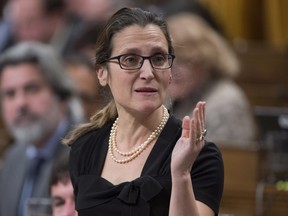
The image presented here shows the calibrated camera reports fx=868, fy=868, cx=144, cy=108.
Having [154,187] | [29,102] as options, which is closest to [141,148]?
[154,187]

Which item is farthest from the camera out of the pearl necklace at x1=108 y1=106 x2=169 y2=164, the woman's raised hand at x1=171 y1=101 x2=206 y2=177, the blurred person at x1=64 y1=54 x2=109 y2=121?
the blurred person at x1=64 y1=54 x2=109 y2=121

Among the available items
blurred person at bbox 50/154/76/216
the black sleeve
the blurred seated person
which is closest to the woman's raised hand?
the black sleeve

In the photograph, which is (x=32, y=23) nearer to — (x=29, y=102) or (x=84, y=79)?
(x=84, y=79)

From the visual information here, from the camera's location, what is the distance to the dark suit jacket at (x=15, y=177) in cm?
396

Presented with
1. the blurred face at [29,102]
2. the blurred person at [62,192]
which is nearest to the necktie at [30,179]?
the blurred face at [29,102]

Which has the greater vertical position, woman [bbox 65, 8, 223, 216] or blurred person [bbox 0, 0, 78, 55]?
blurred person [bbox 0, 0, 78, 55]

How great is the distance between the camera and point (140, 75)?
1921mm

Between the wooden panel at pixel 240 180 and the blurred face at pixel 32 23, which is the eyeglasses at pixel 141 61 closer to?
the wooden panel at pixel 240 180

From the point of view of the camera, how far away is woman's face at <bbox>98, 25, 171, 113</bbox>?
1915mm

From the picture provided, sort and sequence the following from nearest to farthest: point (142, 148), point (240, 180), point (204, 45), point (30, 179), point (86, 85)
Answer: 1. point (142, 148)
2. point (240, 180)
3. point (30, 179)
4. point (204, 45)
5. point (86, 85)

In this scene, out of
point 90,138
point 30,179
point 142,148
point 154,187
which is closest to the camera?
point 154,187

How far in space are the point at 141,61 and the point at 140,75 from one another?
3 centimetres

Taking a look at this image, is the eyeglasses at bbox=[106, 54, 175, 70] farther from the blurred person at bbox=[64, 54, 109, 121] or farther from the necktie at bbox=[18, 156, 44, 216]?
the blurred person at bbox=[64, 54, 109, 121]

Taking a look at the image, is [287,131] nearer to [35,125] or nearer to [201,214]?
[35,125]
